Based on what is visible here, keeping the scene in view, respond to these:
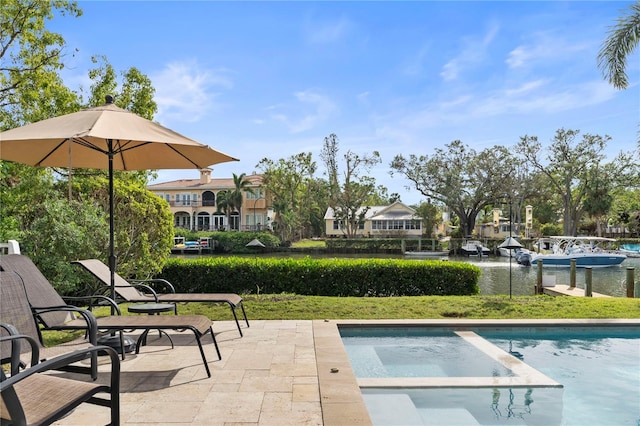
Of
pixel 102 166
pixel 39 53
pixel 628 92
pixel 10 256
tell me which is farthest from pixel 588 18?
pixel 39 53

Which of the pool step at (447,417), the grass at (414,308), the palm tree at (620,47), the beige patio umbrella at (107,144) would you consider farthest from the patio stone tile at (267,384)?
the palm tree at (620,47)

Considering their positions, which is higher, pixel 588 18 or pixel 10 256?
pixel 588 18

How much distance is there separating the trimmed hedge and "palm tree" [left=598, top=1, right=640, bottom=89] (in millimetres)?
6029

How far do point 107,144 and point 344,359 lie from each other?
11.8 ft

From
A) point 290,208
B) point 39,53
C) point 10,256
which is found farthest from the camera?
point 290,208

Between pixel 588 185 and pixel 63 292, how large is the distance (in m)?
41.6

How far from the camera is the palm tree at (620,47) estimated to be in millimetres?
11094

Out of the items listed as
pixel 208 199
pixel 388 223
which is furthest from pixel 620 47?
pixel 208 199

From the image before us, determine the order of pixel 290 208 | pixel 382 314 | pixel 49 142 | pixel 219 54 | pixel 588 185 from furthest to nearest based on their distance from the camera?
pixel 290 208, pixel 588 185, pixel 219 54, pixel 382 314, pixel 49 142

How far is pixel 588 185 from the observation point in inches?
1567

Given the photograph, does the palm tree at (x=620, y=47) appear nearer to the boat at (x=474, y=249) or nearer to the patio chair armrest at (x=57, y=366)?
the patio chair armrest at (x=57, y=366)

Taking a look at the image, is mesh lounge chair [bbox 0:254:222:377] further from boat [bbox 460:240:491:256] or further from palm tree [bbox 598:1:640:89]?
boat [bbox 460:240:491:256]

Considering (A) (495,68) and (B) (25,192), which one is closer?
(B) (25,192)

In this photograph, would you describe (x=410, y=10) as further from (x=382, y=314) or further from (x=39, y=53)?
(x=39, y=53)
